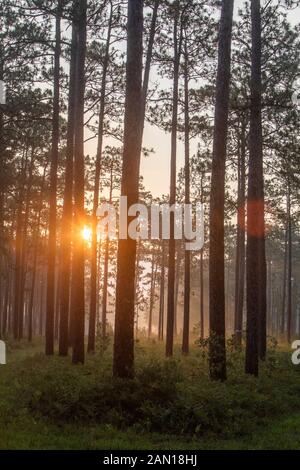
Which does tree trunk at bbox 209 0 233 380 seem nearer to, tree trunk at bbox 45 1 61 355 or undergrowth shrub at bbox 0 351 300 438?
undergrowth shrub at bbox 0 351 300 438

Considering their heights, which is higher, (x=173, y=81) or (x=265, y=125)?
(x=173, y=81)

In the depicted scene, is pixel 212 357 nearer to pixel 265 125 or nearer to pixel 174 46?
pixel 265 125

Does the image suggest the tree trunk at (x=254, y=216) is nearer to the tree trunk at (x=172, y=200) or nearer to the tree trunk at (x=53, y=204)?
the tree trunk at (x=172, y=200)

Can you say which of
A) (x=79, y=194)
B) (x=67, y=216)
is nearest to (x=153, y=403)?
(x=79, y=194)

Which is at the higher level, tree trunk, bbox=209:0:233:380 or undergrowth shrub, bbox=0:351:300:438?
tree trunk, bbox=209:0:233:380

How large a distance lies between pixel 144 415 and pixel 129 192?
447 cm

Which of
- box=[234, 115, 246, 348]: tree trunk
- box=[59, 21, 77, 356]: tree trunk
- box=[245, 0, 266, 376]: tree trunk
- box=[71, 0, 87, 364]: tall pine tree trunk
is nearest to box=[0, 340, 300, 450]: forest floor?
box=[245, 0, 266, 376]: tree trunk

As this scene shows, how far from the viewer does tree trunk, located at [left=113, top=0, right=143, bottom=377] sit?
10445 mm

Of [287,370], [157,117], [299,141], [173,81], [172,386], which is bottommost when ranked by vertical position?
[287,370]

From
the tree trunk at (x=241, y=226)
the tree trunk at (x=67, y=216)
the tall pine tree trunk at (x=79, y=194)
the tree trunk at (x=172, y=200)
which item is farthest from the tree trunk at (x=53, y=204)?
the tree trunk at (x=241, y=226)

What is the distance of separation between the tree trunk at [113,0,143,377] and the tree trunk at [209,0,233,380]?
2.71m
